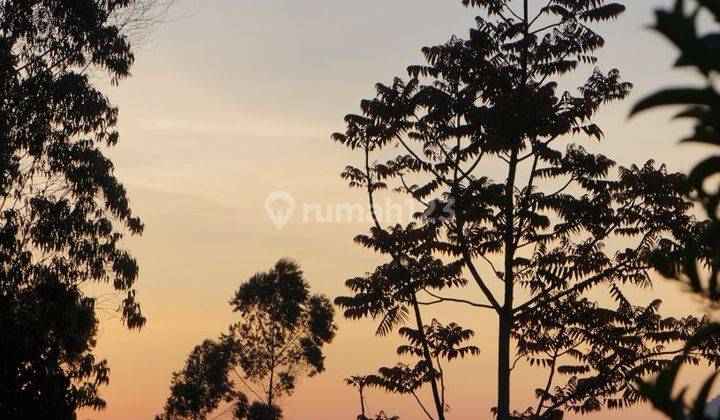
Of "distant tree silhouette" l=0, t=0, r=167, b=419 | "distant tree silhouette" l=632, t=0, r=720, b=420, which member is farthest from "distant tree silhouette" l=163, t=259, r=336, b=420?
"distant tree silhouette" l=632, t=0, r=720, b=420

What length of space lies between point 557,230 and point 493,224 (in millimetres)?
1537

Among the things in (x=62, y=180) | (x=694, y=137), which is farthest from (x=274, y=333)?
(x=694, y=137)

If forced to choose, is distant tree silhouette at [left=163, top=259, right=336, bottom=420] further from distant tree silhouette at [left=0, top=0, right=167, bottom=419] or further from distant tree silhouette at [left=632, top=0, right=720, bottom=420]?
distant tree silhouette at [left=632, top=0, right=720, bottom=420]

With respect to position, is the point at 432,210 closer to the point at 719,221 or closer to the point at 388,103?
the point at 388,103

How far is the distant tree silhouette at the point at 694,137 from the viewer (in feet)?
11.8

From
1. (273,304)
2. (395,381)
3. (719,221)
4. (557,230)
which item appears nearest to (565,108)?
(557,230)

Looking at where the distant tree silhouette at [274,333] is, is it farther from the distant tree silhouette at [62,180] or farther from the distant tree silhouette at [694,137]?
the distant tree silhouette at [694,137]

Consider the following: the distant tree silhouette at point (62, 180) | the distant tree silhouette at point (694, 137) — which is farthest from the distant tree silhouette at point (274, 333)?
the distant tree silhouette at point (694, 137)

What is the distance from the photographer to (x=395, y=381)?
19.6 meters

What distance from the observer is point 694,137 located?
407cm

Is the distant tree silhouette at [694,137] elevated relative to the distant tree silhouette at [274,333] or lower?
lower

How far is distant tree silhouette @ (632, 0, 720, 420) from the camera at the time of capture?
11.8 feet

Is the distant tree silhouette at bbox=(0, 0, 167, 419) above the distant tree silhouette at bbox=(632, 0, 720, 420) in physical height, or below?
above

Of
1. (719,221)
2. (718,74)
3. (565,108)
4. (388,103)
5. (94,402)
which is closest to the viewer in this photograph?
(718,74)
